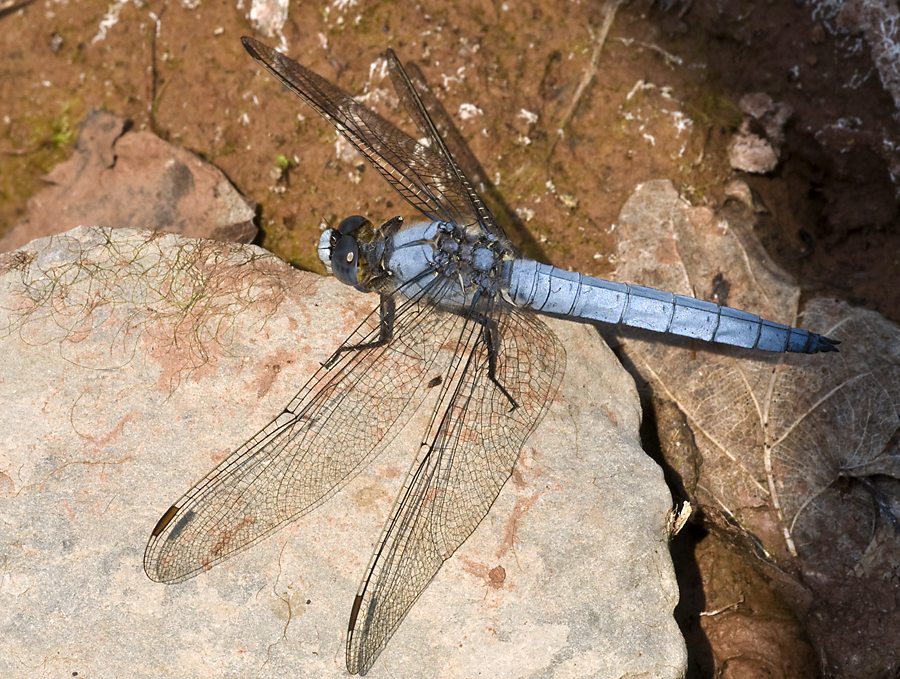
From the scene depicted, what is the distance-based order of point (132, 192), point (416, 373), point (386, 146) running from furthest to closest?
point (132, 192), point (386, 146), point (416, 373)

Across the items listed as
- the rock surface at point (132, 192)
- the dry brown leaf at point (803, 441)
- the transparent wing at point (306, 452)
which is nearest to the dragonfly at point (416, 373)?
the transparent wing at point (306, 452)

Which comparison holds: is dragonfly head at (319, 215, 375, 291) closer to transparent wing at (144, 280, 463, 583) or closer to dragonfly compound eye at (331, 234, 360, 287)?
dragonfly compound eye at (331, 234, 360, 287)

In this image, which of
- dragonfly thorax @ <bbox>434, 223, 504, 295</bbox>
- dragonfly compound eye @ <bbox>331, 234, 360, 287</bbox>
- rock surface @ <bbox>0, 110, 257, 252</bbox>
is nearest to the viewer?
dragonfly compound eye @ <bbox>331, 234, 360, 287</bbox>

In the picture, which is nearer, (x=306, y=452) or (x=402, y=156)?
Result: (x=306, y=452)

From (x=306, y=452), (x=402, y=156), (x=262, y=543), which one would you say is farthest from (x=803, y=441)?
(x=262, y=543)

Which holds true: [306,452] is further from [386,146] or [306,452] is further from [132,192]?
[132,192]

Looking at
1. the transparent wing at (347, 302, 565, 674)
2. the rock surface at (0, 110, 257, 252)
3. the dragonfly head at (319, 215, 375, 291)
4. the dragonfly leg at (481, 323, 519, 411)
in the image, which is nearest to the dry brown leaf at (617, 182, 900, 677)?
the transparent wing at (347, 302, 565, 674)

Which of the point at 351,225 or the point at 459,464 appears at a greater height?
the point at 351,225
